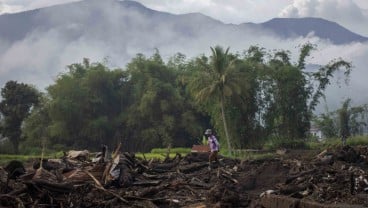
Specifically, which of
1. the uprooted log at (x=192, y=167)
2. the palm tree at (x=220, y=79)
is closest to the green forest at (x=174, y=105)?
the palm tree at (x=220, y=79)

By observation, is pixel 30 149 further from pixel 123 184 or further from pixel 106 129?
pixel 123 184

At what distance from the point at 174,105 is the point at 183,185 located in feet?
122

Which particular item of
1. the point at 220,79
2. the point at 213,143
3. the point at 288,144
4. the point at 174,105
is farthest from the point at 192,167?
the point at 174,105

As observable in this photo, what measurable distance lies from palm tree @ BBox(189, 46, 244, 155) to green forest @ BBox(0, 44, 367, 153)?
82mm

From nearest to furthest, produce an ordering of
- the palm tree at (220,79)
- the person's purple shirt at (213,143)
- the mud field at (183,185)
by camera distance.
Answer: the mud field at (183,185), the person's purple shirt at (213,143), the palm tree at (220,79)

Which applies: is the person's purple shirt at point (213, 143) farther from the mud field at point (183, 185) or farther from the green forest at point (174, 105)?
the green forest at point (174, 105)

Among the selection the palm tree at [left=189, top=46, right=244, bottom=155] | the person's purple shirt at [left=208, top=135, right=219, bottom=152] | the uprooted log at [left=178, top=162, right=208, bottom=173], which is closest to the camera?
the uprooted log at [left=178, top=162, right=208, bottom=173]

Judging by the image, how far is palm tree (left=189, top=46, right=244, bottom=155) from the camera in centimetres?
4247

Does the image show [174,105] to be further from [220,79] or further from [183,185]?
[183,185]

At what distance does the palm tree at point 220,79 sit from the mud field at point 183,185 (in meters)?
20.9

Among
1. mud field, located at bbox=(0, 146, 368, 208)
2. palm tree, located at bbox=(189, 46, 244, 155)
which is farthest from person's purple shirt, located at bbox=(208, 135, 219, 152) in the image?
palm tree, located at bbox=(189, 46, 244, 155)

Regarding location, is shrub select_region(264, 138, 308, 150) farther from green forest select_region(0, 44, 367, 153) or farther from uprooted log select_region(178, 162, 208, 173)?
uprooted log select_region(178, 162, 208, 173)

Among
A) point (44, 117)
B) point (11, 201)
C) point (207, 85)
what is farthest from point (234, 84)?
point (11, 201)

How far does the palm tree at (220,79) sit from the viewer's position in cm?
4247
